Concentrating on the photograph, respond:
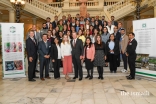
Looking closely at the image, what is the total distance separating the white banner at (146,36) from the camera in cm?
663

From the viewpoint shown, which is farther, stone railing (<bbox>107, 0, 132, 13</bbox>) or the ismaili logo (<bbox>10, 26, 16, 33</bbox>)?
stone railing (<bbox>107, 0, 132, 13</bbox>)

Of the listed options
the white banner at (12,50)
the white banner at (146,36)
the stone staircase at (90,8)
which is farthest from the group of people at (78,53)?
the stone staircase at (90,8)

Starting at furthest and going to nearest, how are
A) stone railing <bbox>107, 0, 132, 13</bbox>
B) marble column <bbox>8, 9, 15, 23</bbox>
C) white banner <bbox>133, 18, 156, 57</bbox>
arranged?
stone railing <bbox>107, 0, 132, 13</bbox> < marble column <bbox>8, 9, 15, 23</bbox> < white banner <bbox>133, 18, 156, 57</bbox>

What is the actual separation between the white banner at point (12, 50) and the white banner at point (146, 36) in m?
4.92

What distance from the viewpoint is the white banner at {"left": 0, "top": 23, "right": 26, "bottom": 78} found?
7352mm

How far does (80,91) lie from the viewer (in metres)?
5.38

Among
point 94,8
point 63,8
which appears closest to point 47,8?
point 63,8

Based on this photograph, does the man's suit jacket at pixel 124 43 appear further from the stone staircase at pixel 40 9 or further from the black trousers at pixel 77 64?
the stone staircase at pixel 40 9

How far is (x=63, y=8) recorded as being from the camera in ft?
53.2

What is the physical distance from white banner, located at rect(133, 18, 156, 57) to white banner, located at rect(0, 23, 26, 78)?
492 centimetres

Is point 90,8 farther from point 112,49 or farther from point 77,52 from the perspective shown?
point 77,52

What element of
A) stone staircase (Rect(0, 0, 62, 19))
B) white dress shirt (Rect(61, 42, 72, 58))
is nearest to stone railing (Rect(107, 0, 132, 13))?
stone staircase (Rect(0, 0, 62, 19))

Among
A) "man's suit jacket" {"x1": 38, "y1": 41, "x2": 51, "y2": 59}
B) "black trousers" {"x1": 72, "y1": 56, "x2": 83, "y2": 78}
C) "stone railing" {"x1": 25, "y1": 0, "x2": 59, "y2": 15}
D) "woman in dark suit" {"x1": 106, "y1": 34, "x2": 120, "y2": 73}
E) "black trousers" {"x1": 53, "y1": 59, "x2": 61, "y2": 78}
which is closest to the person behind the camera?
"black trousers" {"x1": 72, "y1": 56, "x2": 83, "y2": 78}

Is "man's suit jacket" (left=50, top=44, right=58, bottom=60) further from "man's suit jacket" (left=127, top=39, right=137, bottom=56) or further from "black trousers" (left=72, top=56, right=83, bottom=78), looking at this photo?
"man's suit jacket" (left=127, top=39, right=137, bottom=56)
